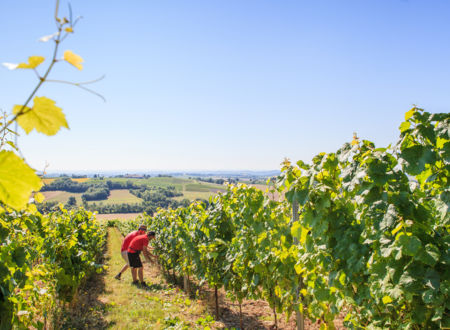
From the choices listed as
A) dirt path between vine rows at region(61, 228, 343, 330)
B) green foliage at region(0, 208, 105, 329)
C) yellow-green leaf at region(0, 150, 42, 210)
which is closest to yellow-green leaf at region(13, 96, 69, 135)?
yellow-green leaf at region(0, 150, 42, 210)

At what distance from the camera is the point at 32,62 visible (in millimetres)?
481

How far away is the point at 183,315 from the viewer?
5.66 meters

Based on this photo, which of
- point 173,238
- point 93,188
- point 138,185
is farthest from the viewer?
point 138,185

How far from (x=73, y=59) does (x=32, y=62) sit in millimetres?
61

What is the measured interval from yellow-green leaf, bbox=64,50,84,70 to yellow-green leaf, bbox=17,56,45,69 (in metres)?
0.04

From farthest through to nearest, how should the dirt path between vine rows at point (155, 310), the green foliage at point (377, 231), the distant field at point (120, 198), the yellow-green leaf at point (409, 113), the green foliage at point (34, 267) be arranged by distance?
the distant field at point (120, 198) → the dirt path between vine rows at point (155, 310) → the green foliage at point (34, 267) → the yellow-green leaf at point (409, 113) → the green foliage at point (377, 231)

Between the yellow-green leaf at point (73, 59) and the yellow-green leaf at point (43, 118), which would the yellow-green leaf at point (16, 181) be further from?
the yellow-green leaf at point (73, 59)

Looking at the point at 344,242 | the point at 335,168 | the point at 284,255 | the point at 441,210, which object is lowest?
the point at 284,255

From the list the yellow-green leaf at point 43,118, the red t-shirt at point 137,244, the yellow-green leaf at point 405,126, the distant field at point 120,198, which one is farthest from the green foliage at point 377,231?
the distant field at point 120,198

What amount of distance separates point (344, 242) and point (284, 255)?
4.07 feet

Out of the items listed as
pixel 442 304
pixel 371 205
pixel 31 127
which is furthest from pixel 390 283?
pixel 31 127

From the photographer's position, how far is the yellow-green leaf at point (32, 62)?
47 centimetres

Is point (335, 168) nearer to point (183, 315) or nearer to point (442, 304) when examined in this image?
point (442, 304)

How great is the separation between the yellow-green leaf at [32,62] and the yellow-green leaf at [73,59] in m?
0.04
